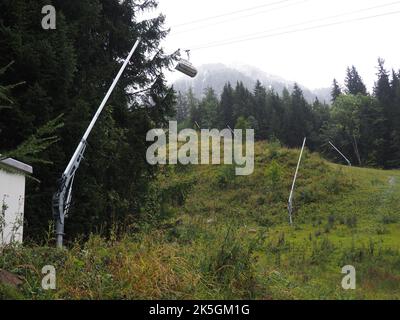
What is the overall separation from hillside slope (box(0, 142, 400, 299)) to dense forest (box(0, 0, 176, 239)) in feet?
4.90

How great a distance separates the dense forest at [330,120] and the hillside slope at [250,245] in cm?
2145

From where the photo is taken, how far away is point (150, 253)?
573cm

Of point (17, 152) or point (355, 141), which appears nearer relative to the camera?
point (17, 152)

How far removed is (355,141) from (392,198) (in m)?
38.6

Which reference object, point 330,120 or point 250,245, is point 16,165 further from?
point 330,120

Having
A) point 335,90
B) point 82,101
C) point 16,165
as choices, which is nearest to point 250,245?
point 16,165

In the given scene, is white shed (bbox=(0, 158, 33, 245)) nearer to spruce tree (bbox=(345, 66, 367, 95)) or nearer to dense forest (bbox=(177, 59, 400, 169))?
dense forest (bbox=(177, 59, 400, 169))

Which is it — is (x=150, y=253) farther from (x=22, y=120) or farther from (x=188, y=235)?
(x=22, y=120)

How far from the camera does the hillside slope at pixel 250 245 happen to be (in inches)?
206

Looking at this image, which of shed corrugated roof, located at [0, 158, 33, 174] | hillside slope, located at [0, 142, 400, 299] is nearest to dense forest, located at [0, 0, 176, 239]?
shed corrugated roof, located at [0, 158, 33, 174]

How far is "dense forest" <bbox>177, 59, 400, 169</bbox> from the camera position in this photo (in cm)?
6228

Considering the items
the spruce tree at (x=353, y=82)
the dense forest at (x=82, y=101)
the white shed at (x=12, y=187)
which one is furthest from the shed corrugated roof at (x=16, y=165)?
the spruce tree at (x=353, y=82)
